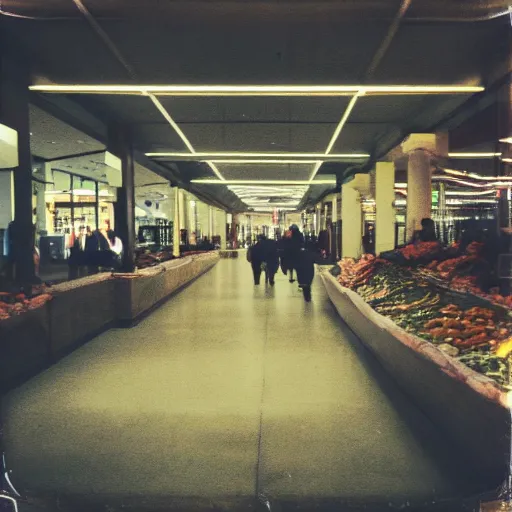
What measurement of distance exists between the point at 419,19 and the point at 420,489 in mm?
4640

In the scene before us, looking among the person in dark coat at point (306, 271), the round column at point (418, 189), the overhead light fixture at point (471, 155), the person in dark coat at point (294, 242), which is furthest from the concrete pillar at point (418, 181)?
the person in dark coat at point (294, 242)

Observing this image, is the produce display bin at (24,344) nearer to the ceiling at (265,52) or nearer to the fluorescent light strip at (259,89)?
the ceiling at (265,52)

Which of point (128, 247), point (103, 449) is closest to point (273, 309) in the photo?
point (128, 247)

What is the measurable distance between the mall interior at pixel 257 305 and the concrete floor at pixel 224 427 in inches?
0.9

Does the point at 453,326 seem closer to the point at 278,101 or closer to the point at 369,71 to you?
the point at 369,71

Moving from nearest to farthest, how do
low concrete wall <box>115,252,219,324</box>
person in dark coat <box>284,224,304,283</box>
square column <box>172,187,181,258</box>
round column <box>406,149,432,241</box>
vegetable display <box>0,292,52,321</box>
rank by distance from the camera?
vegetable display <box>0,292,52,321</box> → low concrete wall <box>115,252,219,324</box> → round column <box>406,149,432,241</box> → person in dark coat <box>284,224,304,283</box> → square column <box>172,187,181,258</box>

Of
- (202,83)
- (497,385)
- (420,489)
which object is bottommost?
(420,489)

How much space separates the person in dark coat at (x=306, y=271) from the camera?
489 inches

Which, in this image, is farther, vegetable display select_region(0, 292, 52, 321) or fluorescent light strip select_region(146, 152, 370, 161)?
fluorescent light strip select_region(146, 152, 370, 161)

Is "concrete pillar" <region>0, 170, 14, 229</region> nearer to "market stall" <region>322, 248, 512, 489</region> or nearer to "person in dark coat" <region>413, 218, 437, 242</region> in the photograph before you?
"market stall" <region>322, 248, 512, 489</region>

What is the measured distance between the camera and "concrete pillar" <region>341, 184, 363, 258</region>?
69.5 ft

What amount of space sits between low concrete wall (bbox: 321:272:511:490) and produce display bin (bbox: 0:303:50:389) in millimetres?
3643

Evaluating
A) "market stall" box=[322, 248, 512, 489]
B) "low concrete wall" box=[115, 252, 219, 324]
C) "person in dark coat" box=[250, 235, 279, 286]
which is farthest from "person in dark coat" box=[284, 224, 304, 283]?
"market stall" box=[322, 248, 512, 489]

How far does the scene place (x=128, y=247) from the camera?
40.9 feet
